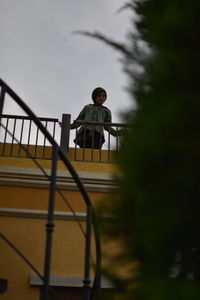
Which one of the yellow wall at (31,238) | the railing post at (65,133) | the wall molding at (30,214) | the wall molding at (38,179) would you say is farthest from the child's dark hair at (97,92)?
the wall molding at (30,214)

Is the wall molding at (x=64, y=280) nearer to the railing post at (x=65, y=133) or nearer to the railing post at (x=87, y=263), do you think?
the railing post at (x=65, y=133)

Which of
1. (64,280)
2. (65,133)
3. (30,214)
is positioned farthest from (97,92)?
(64,280)

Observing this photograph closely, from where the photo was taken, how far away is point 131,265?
6.09 ft

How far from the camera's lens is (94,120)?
8742 mm

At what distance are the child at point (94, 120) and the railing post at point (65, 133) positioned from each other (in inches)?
8.7

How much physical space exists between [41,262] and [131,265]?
5244 millimetres

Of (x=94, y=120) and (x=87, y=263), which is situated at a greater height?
(x=94, y=120)

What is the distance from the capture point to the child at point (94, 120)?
8.48 m

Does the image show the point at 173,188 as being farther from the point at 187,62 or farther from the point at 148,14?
the point at 148,14

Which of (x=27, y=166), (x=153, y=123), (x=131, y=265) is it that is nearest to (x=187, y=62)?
(x=153, y=123)

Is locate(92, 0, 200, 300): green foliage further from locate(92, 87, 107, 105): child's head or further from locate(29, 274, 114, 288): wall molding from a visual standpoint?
locate(92, 87, 107, 105): child's head

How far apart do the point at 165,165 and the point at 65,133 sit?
21.5 feet

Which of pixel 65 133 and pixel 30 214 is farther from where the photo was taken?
pixel 65 133

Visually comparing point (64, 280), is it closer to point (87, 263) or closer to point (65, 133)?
point (65, 133)
